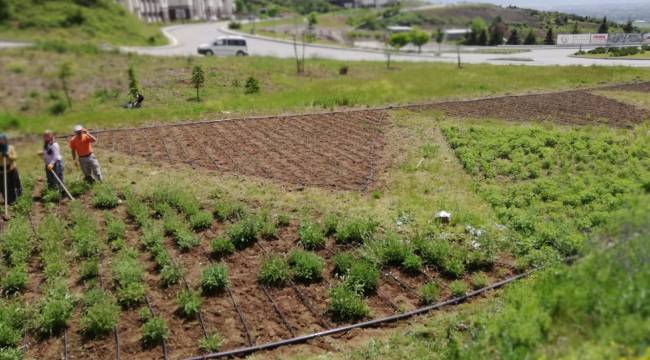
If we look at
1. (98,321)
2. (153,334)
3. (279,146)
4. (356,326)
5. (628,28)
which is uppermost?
(628,28)

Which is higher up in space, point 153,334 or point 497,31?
point 497,31

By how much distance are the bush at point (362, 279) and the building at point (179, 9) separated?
201 ft

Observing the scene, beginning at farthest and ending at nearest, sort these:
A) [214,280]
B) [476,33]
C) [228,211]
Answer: [476,33], [228,211], [214,280]

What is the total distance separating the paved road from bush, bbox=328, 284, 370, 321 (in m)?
29.2

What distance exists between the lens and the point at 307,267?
6.96 meters

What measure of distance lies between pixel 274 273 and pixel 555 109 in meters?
13.9

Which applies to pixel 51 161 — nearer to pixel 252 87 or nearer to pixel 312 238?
pixel 312 238

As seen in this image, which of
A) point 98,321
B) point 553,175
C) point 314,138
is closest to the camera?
point 98,321

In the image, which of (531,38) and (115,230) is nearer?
(115,230)

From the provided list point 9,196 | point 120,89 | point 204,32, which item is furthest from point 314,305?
point 204,32

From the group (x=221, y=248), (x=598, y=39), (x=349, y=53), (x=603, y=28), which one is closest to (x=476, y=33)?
(x=349, y=53)

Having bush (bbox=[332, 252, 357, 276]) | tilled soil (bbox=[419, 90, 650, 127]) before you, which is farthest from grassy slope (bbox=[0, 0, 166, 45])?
bush (bbox=[332, 252, 357, 276])

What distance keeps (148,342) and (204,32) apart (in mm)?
53737

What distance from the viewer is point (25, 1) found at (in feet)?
134
